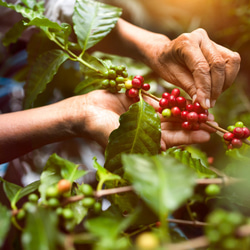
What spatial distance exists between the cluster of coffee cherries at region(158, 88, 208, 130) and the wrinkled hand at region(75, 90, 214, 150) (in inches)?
1.7

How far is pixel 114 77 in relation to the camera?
0.73m

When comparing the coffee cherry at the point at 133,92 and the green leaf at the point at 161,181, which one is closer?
the green leaf at the point at 161,181

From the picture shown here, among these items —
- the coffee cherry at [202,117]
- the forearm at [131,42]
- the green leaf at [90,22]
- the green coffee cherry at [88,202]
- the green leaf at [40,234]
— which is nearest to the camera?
the green leaf at [40,234]

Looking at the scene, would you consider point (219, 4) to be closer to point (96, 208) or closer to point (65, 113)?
point (65, 113)

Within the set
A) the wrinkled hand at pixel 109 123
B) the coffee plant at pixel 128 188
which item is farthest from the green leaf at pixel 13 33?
the wrinkled hand at pixel 109 123

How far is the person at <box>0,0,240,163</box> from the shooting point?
27.2 inches

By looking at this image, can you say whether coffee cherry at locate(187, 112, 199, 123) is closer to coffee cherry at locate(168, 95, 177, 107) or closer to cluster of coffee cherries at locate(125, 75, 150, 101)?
coffee cherry at locate(168, 95, 177, 107)

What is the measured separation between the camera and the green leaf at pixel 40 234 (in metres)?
0.28

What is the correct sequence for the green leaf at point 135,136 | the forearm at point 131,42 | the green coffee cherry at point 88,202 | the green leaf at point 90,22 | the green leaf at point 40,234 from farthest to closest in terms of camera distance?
the forearm at point 131,42 → the green leaf at point 90,22 → the green leaf at point 135,136 → the green coffee cherry at point 88,202 → the green leaf at point 40,234

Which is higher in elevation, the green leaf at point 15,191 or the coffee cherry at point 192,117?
the coffee cherry at point 192,117

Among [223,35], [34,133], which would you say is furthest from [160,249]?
[223,35]

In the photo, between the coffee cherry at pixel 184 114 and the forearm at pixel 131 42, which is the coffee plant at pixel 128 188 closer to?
the coffee cherry at pixel 184 114

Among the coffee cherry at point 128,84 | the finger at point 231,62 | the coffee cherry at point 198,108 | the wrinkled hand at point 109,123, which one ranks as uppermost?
the finger at point 231,62

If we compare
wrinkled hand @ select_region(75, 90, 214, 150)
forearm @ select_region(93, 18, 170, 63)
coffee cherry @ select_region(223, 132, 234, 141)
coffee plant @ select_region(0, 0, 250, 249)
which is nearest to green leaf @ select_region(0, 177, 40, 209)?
coffee plant @ select_region(0, 0, 250, 249)
